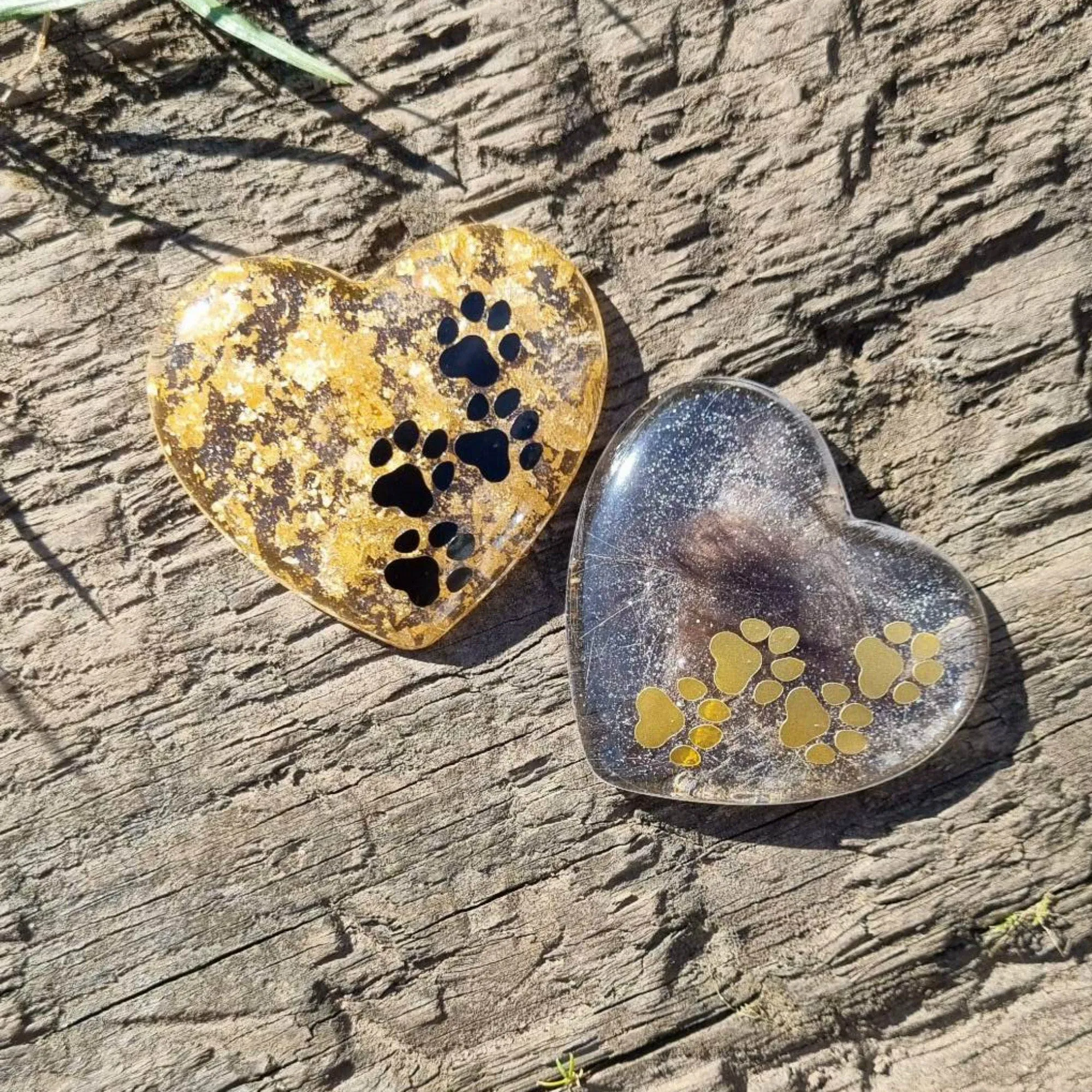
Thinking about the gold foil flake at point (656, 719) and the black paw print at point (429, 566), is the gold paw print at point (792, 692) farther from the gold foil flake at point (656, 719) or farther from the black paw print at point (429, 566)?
the black paw print at point (429, 566)

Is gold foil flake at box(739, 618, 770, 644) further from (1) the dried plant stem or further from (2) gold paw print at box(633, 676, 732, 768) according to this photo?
(1) the dried plant stem

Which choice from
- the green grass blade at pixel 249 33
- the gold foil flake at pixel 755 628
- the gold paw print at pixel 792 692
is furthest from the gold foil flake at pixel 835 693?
the green grass blade at pixel 249 33

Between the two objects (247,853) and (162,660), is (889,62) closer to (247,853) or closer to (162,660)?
(162,660)

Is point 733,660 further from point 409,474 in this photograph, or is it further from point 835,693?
point 409,474

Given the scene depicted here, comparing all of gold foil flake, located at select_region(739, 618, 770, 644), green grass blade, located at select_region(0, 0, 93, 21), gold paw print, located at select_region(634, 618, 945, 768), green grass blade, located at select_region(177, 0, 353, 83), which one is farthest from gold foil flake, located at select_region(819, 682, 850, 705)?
green grass blade, located at select_region(0, 0, 93, 21)

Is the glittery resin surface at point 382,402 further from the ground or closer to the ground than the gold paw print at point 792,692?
further from the ground

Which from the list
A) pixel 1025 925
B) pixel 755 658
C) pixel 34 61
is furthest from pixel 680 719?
pixel 34 61
